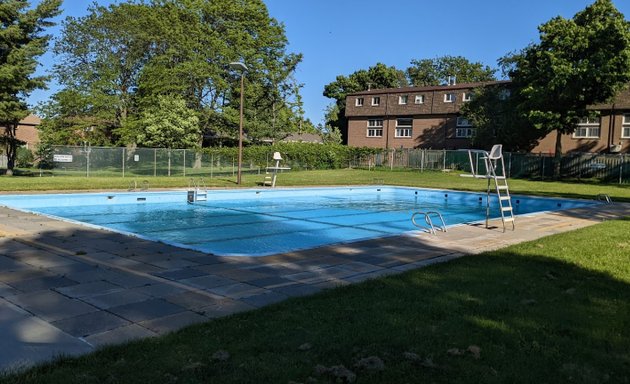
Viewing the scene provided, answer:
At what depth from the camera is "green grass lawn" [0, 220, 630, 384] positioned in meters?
3.33

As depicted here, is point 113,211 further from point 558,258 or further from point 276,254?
point 558,258

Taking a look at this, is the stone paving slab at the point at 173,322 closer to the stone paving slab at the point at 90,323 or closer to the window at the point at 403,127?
the stone paving slab at the point at 90,323

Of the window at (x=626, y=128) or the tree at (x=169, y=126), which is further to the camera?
the window at (x=626, y=128)

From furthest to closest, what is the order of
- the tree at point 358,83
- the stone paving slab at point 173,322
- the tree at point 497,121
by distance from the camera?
the tree at point 358,83 → the tree at point 497,121 → the stone paving slab at point 173,322

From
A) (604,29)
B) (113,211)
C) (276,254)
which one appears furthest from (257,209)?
(604,29)

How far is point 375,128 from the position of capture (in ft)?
187

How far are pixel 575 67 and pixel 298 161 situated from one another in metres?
20.3

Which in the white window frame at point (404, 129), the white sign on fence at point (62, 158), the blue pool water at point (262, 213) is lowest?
the blue pool water at point (262, 213)

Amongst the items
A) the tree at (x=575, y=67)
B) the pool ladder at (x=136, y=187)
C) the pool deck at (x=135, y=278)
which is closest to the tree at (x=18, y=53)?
the pool ladder at (x=136, y=187)

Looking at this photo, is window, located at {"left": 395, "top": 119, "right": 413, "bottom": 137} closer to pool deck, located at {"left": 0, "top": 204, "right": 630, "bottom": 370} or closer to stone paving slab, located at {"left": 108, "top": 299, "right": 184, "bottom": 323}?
pool deck, located at {"left": 0, "top": 204, "right": 630, "bottom": 370}

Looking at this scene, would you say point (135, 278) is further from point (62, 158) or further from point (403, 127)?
point (403, 127)

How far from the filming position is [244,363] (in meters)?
3.47

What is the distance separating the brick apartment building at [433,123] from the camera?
40750mm

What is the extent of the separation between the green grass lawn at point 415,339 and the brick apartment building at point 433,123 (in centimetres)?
4047
